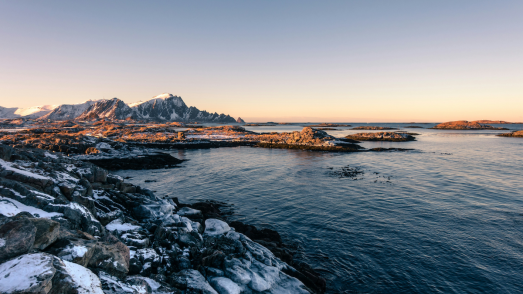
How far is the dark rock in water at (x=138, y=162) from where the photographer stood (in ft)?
128

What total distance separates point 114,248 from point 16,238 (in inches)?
99.7

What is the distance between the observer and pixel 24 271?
4863 millimetres

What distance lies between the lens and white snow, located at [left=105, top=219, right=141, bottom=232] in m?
10.5

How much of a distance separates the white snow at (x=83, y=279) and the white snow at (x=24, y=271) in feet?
1.74

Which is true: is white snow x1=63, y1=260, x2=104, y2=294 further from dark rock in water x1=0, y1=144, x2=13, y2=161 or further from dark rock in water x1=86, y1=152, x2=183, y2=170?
dark rock in water x1=86, y1=152, x2=183, y2=170

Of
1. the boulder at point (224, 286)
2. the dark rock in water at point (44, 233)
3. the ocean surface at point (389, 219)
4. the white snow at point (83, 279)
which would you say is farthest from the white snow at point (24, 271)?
the ocean surface at point (389, 219)

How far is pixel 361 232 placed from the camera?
15.7 meters

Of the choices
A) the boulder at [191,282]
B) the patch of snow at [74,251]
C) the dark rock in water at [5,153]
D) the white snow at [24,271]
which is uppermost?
the dark rock in water at [5,153]

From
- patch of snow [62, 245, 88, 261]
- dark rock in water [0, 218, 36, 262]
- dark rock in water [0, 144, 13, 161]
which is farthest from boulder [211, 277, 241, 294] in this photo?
dark rock in water [0, 144, 13, 161]

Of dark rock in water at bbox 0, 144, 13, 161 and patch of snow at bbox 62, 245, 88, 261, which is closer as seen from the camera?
patch of snow at bbox 62, 245, 88, 261

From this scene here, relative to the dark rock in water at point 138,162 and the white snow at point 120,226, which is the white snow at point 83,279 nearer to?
the white snow at point 120,226

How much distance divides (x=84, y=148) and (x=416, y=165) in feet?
212

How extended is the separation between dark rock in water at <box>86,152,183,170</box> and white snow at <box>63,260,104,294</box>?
3615cm

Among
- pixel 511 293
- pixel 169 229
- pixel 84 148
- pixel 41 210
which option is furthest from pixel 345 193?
pixel 84 148
